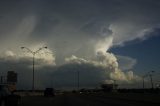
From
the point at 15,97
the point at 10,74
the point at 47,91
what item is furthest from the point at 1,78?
the point at 15,97

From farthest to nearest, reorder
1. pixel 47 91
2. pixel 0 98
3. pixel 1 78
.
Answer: pixel 47 91, pixel 1 78, pixel 0 98

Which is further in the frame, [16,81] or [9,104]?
[16,81]

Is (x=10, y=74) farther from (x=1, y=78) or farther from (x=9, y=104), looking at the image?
(x=9, y=104)

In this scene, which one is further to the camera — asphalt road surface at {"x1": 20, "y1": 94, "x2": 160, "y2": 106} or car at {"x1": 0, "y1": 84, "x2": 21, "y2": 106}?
asphalt road surface at {"x1": 20, "y1": 94, "x2": 160, "y2": 106}

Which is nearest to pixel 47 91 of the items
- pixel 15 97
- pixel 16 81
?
pixel 16 81

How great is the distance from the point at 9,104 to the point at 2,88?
4.84ft

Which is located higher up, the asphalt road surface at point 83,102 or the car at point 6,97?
the car at point 6,97

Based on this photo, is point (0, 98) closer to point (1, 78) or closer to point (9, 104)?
point (9, 104)

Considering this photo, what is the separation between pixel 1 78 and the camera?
79.4 meters

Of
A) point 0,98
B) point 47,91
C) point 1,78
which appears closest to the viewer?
point 0,98

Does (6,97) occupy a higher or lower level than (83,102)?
higher

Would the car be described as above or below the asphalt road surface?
above

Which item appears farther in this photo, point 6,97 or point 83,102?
point 83,102

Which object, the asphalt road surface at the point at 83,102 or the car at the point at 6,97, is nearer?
the car at the point at 6,97
